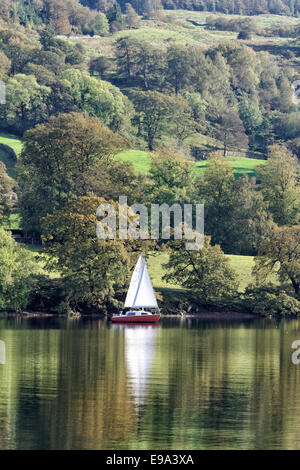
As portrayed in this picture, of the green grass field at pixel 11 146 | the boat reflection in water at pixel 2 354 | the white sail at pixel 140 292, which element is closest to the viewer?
the boat reflection in water at pixel 2 354

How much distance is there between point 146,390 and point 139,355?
500 inches

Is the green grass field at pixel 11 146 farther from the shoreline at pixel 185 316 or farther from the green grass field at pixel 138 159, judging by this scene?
the shoreline at pixel 185 316

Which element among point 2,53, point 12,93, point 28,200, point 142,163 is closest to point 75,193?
point 28,200

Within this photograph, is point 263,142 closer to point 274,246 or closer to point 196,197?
point 196,197

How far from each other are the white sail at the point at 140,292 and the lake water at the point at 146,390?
12.3 m

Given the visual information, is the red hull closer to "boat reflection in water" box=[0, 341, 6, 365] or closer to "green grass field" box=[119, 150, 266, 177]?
"boat reflection in water" box=[0, 341, 6, 365]

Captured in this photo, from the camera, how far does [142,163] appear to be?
142 m

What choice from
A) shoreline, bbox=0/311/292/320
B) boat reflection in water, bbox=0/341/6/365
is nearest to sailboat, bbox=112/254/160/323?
shoreline, bbox=0/311/292/320

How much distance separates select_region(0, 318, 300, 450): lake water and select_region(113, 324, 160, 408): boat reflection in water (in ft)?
0.21

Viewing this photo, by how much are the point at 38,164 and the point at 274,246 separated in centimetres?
3264

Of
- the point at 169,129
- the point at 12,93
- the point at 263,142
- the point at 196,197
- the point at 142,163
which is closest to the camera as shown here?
the point at 196,197

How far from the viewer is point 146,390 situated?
40.0m

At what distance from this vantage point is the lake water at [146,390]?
30750 millimetres

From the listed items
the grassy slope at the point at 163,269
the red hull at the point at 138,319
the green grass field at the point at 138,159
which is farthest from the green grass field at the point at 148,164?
the red hull at the point at 138,319
